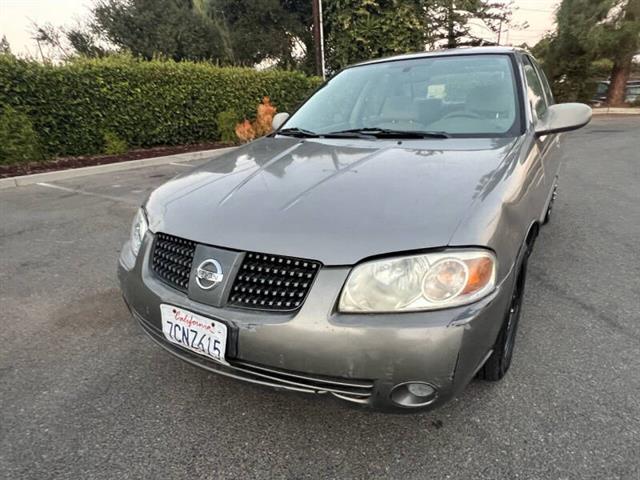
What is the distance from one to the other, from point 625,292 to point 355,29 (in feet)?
51.7

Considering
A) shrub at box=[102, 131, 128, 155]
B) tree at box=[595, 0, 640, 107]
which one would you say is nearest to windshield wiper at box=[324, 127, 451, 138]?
shrub at box=[102, 131, 128, 155]

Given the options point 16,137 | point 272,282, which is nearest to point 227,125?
point 16,137

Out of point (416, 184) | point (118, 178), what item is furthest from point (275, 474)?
point (118, 178)

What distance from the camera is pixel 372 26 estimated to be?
16203 mm

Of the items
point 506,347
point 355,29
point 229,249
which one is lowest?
point 506,347

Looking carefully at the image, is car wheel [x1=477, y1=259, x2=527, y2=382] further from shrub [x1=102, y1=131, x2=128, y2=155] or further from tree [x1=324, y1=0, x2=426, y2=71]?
tree [x1=324, y1=0, x2=426, y2=71]

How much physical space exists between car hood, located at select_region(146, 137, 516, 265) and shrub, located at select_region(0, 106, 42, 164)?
23.6ft

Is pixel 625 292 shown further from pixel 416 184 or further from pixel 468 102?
pixel 416 184

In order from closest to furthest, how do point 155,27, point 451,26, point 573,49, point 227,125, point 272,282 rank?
point 272,282
point 227,125
point 155,27
point 573,49
point 451,26

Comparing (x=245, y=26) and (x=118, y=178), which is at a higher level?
(x=245, y=26)

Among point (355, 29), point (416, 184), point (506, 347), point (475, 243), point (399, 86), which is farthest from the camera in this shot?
point (355, 29)

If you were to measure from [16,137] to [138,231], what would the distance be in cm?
744

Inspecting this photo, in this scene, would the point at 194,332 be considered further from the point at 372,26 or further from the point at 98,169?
the point at 372,26

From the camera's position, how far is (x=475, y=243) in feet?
4.65
